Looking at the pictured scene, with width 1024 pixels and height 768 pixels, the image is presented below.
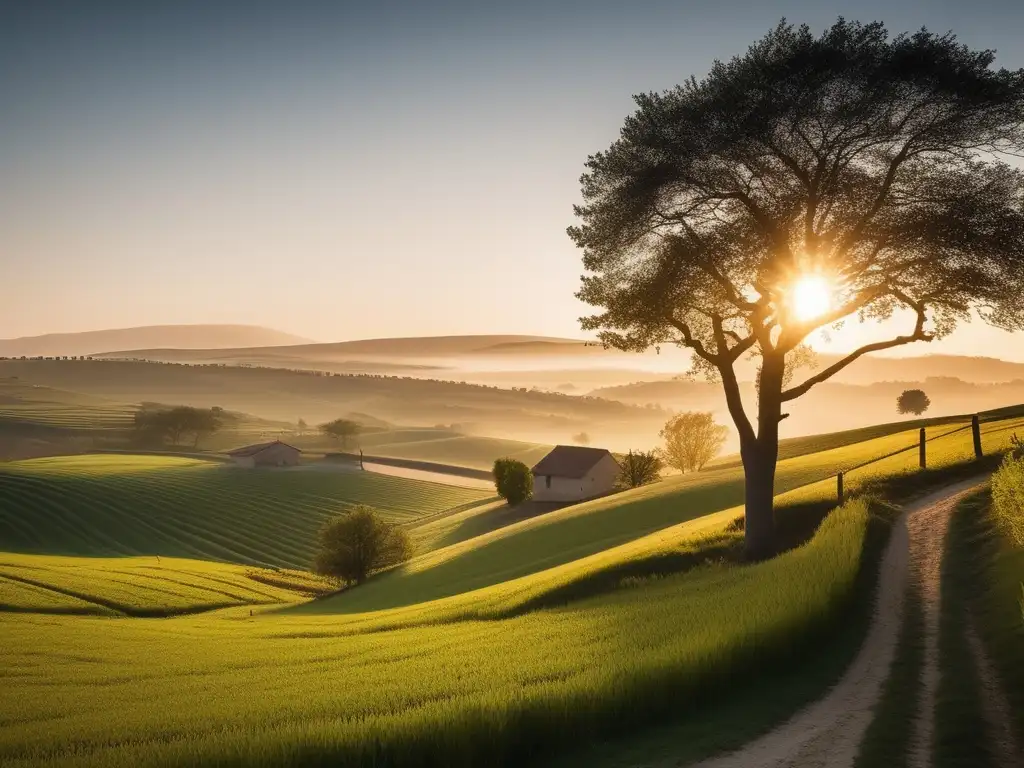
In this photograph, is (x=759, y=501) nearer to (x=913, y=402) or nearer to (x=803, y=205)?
(x=803, y=205)

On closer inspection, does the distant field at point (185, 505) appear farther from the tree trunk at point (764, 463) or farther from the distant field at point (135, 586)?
the tree trunk at point (764, 463)

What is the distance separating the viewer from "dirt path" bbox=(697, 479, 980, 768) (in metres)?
10.1

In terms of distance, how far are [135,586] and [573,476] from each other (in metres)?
53.9

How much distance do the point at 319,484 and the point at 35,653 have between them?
9806 centimetres

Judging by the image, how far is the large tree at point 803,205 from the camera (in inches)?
854

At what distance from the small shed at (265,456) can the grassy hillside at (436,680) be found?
11307 cm

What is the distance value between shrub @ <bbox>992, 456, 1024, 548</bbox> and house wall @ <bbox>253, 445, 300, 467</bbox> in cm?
13532

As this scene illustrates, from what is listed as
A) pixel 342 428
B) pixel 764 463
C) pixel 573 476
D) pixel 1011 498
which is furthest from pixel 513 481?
pixel 342 428

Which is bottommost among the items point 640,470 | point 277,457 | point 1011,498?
point 640,470

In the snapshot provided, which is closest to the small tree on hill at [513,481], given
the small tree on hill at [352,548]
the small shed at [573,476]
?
the small shed at [573,476]

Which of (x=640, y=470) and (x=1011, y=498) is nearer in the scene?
(x=1011, y=498)

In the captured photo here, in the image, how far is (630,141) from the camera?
2472 cm

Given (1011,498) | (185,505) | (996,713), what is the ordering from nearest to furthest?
(996,713), (1011,498), (185,505)

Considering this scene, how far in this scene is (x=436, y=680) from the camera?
629 inches
